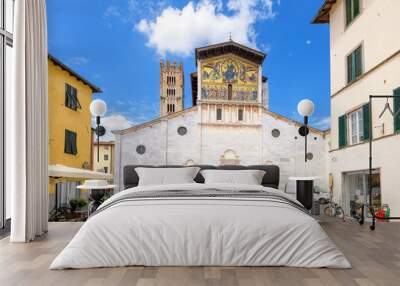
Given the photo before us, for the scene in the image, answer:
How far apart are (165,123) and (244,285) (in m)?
11.2

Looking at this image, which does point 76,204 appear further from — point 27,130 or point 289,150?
point 289,150

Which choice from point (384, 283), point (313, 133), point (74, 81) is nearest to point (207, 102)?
point (313, 133)

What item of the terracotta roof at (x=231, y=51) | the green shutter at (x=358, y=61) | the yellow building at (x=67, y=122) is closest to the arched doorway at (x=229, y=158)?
the terracotta roof at (x=231, y=51)

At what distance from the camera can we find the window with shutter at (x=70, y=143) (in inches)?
362

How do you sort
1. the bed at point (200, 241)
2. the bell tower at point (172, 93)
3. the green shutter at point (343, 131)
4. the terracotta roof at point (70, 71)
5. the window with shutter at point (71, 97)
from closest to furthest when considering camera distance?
1. the bed at point (200, 241)
2. the green shutter at point (343, 131)
3. the terracotta roof at point (70, 71)
4. the window with shutter at point (71, 97)
5. the bell tower at point (172, 93)

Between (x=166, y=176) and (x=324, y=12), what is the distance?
584cm

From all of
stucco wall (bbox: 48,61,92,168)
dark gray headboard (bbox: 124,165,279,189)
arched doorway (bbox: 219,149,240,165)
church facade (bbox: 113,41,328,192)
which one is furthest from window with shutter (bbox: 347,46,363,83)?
stucco wall (bbox: 48,61,92,168)

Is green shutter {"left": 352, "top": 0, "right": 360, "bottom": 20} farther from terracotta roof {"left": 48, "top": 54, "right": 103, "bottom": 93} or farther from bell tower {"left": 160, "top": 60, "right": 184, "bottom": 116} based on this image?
bell tower {"left": 160, "top": 60, "right": 184, "bottom": 116}

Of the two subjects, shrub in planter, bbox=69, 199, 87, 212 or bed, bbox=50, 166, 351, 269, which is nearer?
bed, bbox=50, 166, 351, 269

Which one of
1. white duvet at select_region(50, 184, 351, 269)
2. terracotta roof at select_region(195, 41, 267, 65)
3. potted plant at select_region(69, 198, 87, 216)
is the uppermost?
terracotta roof at select_region(195, 41, 267, 65)

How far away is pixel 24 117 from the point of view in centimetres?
355

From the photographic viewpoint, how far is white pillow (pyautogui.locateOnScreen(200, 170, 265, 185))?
14.8 feet

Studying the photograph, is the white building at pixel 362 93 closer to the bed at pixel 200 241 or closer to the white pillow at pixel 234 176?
the white pillow at pixel 234 176

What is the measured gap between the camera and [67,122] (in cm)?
928
